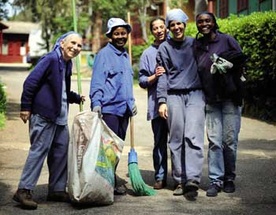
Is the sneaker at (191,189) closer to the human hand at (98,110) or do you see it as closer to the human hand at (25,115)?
the human hand at (98,110)

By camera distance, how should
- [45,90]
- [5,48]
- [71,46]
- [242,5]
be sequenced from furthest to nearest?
1. [5,48]
2. [242,5]
3. [71,46]
4. [45,90]

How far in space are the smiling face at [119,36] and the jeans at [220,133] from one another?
3.88ft

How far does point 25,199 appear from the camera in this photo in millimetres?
5828

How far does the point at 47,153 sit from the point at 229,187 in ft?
6.79

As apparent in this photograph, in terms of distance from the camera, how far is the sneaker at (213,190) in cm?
629

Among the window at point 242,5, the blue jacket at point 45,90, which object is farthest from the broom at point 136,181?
the window at point 242,5

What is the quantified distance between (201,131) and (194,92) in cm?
43

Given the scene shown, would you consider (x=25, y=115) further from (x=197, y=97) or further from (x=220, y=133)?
(x=220, y=133)

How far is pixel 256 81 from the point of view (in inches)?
522

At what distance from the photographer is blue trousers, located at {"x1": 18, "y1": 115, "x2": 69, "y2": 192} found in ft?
19.4

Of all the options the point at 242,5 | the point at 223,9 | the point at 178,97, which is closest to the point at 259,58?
the point at 178,97

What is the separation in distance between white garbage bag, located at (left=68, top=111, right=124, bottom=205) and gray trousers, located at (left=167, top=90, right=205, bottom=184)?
70cm

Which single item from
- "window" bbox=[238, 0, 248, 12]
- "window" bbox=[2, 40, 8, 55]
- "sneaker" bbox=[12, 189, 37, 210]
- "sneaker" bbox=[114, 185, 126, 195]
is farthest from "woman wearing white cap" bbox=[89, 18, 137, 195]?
"window" bbox=[2, 40, 8, 55]

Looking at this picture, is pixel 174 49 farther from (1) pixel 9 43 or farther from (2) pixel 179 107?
(1) pixel 9 43
